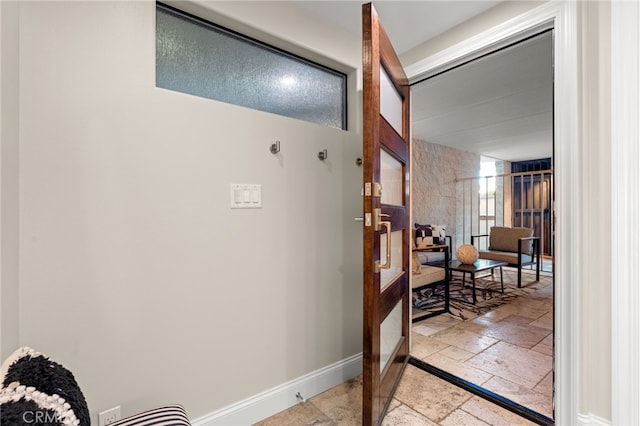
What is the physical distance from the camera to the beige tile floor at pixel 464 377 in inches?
63.3

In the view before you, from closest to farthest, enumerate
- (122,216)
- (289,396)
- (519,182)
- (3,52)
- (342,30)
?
(3,52) < (122,216) < (289,396) < (342,30) < (519,182)

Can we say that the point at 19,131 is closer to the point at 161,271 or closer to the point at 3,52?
the point at 3,52

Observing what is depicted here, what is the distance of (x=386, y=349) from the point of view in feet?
5.71

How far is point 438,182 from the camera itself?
18.7ft

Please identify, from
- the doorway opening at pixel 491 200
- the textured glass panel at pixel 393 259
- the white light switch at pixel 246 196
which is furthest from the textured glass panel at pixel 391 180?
the doorway opening at pixel 491 200

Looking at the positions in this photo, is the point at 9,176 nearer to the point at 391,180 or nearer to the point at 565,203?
the point at 391,180

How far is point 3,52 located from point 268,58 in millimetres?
1135

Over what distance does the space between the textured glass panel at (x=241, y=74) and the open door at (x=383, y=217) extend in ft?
1.55

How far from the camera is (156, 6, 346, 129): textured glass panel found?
144 centimetres

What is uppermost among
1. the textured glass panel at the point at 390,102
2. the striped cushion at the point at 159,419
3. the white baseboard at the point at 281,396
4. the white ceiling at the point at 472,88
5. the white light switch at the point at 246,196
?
the white ceiling at the point at 472,88

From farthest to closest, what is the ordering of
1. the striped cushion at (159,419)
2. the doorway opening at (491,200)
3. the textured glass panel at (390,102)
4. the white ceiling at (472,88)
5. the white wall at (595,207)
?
the doorway opening at (491,200)
the white ceiling at (472,88)
the textured glass panel at (390,102)
the white wall at (595,207)
the striped cushion at (159,419)

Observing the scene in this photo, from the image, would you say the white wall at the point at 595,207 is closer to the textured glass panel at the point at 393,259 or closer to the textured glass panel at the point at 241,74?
the textured glass panel at the point at 393,259

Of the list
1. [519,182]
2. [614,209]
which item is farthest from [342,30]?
[519,182]

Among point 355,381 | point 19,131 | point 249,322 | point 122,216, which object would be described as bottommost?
point 355,381
